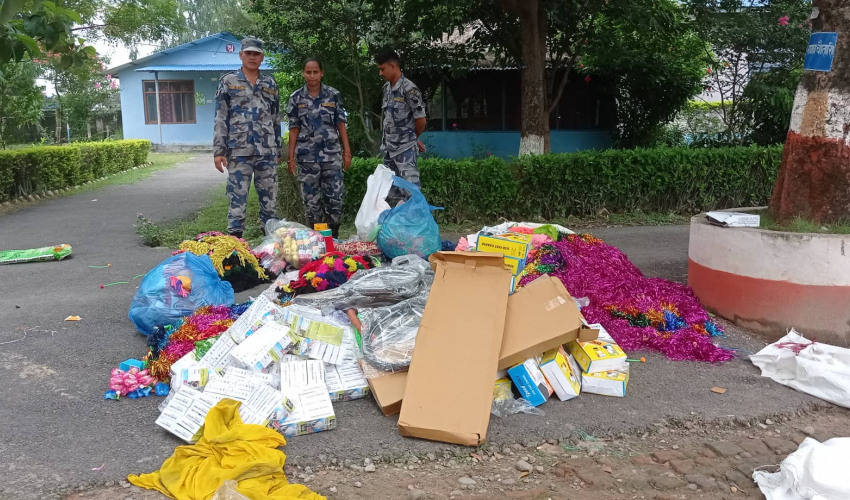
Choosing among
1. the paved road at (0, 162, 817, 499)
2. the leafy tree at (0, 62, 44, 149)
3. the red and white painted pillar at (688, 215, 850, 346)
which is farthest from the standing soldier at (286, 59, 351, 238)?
the leafy tree at (0, 62, 44, 149)

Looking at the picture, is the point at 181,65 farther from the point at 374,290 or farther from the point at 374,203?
the point at 374,290

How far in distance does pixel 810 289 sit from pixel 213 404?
12.2 feet

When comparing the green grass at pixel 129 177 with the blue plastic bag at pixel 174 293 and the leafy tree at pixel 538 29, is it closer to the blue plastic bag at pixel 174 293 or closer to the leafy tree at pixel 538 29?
the leafy tree at pixel 538 29

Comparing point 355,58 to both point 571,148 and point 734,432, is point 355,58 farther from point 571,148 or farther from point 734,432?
point 734,432

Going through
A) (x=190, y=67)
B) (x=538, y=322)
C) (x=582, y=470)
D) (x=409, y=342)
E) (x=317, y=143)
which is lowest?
(x=582, y=470)

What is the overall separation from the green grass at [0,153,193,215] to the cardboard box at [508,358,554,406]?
10.1m

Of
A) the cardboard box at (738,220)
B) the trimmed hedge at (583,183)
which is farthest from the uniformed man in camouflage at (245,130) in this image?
the cardboard box at (738,220)

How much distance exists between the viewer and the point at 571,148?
12992 millimetres

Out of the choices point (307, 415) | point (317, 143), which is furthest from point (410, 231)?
point (307, 415)

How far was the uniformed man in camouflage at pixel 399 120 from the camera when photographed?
22.0ft

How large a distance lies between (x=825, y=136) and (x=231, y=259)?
4620 millimetres

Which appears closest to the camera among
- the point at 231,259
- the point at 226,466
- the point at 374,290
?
the point at 226,466

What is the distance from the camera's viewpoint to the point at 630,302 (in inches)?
186

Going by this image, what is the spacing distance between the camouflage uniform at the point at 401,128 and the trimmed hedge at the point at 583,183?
1150 mm
